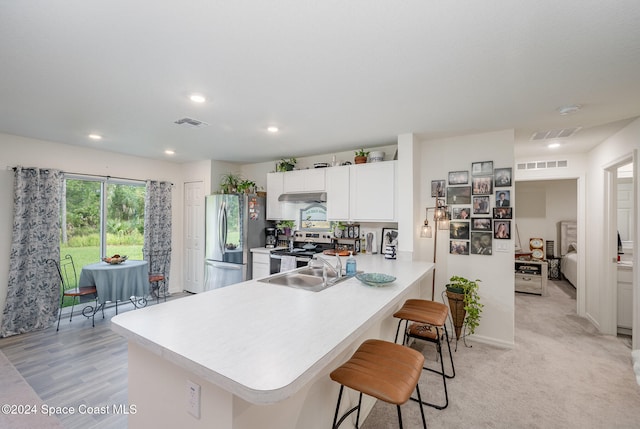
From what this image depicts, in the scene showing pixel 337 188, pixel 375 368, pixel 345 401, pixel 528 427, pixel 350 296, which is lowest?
pixel 528 427

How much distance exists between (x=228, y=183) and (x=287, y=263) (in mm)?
2055

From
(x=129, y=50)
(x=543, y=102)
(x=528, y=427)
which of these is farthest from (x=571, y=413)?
(x=129, y=50)

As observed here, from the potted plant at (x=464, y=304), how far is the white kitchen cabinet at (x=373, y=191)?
108 cm

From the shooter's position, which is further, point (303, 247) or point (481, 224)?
point (303, 247)

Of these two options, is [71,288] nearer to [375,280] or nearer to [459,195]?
[375,280]

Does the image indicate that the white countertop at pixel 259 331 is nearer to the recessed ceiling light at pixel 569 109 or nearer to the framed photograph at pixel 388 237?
the framed photograph at pixel 388 237

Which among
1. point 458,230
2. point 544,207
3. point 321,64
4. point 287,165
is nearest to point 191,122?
point 321,64

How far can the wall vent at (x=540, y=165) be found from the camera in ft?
14.5

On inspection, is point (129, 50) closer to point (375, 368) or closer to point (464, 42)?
point (464, 42)

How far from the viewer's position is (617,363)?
289 centimetres

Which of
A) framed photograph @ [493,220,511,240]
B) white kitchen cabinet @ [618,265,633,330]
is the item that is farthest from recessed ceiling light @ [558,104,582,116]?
white kitchen cabinet @ [618,265,633,330]

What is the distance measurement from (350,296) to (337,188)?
2441mm

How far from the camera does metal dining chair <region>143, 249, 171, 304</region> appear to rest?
490cm

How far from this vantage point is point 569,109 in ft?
8.48
